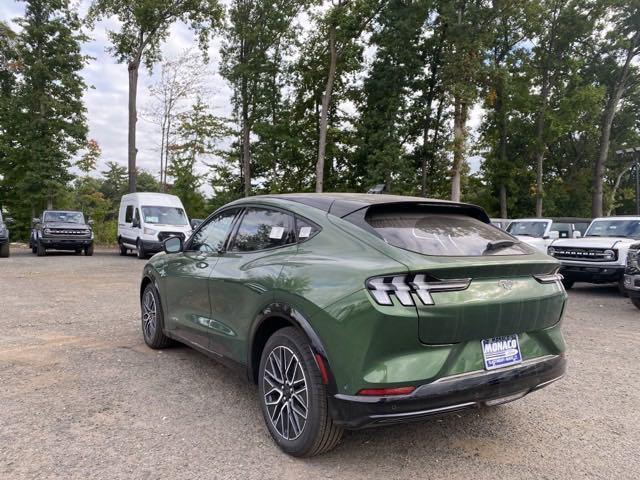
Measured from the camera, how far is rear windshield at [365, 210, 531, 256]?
112 inches

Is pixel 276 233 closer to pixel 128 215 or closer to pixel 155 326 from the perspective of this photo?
pixel 155 326

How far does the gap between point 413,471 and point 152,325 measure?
11.5 ft

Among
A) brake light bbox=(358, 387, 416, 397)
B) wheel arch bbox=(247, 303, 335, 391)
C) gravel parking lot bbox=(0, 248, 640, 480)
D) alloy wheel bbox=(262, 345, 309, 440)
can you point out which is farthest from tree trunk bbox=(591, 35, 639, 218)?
brake light bbox=(358, 387, 416, 397)

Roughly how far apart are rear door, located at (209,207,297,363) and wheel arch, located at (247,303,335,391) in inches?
3.2

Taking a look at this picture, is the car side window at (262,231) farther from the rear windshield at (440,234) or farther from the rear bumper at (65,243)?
the rear bumper at (65,243)

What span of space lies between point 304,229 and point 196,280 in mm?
1438

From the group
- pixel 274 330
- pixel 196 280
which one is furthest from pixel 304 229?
pixel 196 280

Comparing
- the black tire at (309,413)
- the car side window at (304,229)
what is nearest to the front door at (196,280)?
the car side window at (304,229)

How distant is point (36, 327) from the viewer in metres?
6.32

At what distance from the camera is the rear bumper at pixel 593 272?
9.95 metres

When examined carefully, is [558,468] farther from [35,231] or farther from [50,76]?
[50,76]

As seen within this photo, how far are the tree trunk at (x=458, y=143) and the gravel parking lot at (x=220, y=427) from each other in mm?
19052

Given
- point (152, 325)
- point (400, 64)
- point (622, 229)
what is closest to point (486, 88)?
point (400, 64)

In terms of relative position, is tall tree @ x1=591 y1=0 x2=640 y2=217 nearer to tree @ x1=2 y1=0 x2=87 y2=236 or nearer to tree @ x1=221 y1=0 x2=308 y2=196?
tree @ x1=221 y1=0 x2=308 y2=196
